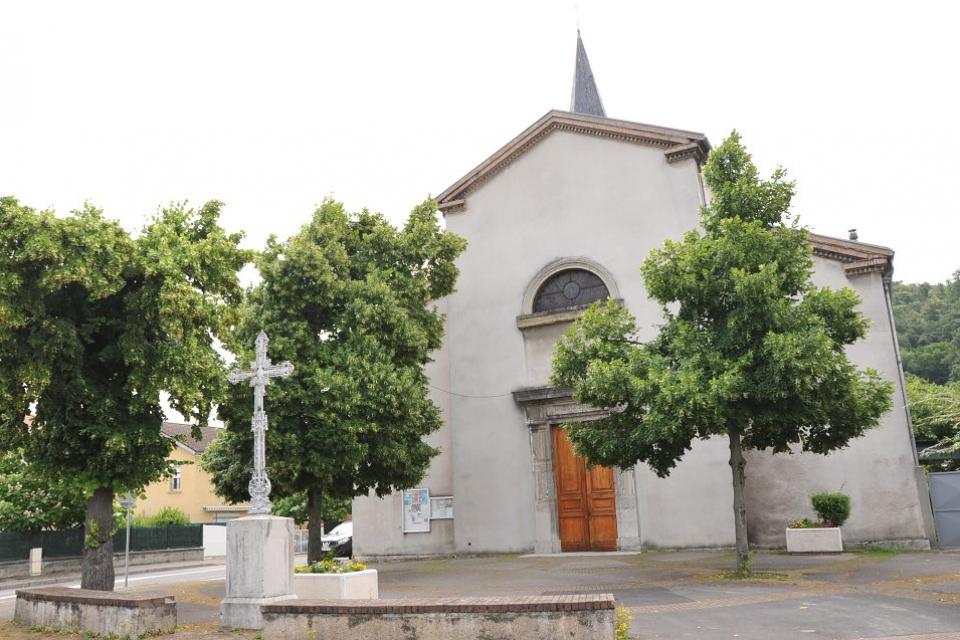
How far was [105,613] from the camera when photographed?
32.6ft

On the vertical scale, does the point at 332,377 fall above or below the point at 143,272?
below

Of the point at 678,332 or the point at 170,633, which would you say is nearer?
the point at 170,633

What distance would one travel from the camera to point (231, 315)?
45.1ft

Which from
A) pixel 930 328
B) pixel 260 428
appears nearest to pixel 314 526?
pixel 260 428

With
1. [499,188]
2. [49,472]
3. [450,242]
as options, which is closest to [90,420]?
[49,472]

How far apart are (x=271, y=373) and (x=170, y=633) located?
141 inches

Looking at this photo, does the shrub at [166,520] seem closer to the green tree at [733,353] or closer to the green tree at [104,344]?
the green tree at [104,344]

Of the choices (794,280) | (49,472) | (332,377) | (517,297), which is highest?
(517,297)

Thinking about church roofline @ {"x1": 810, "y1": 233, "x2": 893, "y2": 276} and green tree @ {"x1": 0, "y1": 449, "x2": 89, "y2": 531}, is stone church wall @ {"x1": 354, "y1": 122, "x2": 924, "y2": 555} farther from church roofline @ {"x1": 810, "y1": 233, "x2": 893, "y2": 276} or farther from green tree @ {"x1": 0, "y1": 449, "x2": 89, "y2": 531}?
green tree @ {"x1": 0, "y1": 449, "x2": 89, "y2": 531}

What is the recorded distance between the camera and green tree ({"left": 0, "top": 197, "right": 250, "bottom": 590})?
1175cm

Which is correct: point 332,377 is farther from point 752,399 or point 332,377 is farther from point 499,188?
point 499,188

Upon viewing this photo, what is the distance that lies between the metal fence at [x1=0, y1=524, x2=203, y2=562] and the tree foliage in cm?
4579

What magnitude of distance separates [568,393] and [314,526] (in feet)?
26.1

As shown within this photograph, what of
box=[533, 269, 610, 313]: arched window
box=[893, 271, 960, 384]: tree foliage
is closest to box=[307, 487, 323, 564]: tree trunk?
box=[533, 269, 610, 313]: arched window
